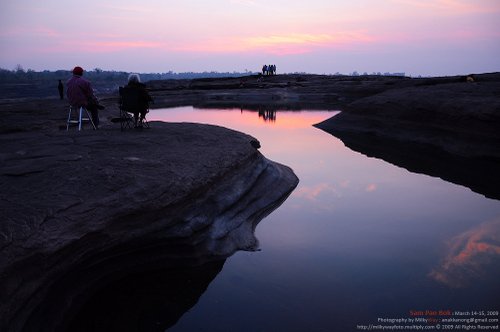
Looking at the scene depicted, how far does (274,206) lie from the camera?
10117 millimetres

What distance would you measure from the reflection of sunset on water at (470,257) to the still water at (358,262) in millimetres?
18

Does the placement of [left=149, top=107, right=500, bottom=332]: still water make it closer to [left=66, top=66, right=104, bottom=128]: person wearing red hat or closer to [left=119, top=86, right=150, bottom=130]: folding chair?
[left=119, top=86, right=150, bottom=130]: folding chair

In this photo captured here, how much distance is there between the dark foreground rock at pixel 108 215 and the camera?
4750 mm

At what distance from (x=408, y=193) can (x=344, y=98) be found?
1243 inches

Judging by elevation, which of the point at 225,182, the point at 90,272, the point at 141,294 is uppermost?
the point at 225,182

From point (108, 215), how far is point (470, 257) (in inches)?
254

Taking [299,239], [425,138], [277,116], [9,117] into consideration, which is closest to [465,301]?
[299,239]

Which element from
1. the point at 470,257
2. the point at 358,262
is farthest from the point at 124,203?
the point at 470,257

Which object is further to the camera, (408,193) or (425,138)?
(425,138)

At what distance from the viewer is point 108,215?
5691 millimetres

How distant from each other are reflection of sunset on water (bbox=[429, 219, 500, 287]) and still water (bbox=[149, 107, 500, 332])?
18 millimetres

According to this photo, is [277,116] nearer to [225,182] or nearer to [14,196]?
[225,182]

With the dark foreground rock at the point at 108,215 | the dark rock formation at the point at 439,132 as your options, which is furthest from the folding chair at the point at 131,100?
the dark rock formation at the point at 439,132

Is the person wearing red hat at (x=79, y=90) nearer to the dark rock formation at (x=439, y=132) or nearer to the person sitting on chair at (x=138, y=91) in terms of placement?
the person sitting on chair at (x=138, y=91)
